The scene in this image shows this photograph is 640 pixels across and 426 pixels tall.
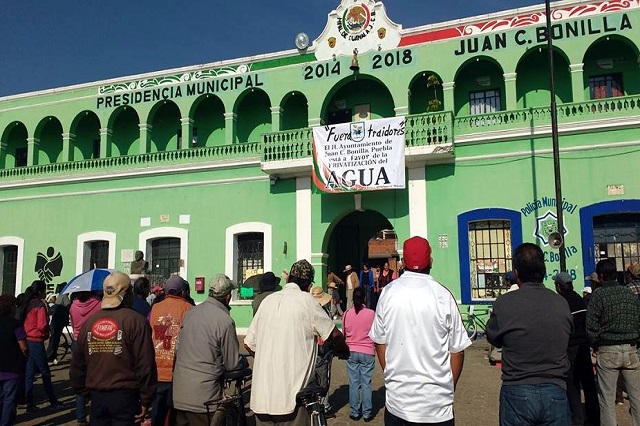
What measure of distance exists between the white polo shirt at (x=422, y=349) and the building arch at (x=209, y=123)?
17480mm

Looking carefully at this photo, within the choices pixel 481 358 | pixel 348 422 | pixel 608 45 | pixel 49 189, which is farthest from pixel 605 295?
pixel 49 189

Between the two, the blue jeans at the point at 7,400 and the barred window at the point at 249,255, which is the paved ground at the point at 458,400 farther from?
the barred window at the point at 249,255

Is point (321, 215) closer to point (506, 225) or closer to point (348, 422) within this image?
point (506, 225)

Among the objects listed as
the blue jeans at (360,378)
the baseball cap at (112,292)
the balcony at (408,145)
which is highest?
the balcony at (408,145)

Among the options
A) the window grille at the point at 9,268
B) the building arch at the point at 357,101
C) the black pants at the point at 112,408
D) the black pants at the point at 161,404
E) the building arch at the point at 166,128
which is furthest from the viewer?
the window grille at the point at 9,268

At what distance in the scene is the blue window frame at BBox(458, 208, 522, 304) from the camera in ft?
51.4

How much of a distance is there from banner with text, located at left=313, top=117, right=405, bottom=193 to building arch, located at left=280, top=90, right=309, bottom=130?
275cm

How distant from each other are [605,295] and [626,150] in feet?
34.1

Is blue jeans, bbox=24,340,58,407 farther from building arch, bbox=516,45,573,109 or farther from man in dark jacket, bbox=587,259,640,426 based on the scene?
building arch, bbox=516,45,573,109

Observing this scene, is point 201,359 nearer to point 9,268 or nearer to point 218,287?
point 218,287

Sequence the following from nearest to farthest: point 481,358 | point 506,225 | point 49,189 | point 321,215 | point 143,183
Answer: point 481,358, point 506,225, point 321,215, point 143,183, point 49,189

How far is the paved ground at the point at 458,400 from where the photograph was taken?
790 cm

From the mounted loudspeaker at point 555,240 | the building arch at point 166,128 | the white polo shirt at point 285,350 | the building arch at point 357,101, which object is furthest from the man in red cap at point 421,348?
the building arch at point 166,128

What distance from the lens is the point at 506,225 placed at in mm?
15820
